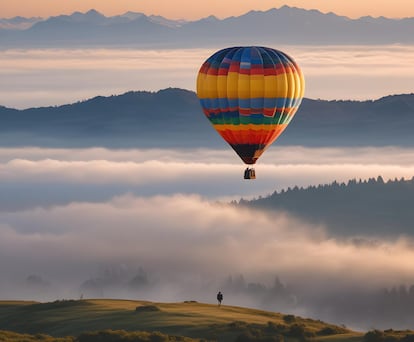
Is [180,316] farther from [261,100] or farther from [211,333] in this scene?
[261,100]

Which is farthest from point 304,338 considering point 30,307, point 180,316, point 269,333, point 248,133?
point 30,307

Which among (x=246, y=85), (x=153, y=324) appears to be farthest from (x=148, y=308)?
(x=246, y=85)

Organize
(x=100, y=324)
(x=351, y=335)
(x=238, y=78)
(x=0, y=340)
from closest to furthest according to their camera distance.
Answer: (x=0, y=340)
(x=351, y=335)
(x=100, y=324)
(x=238, y=78)

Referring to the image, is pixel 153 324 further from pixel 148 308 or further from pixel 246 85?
pixel 246 85

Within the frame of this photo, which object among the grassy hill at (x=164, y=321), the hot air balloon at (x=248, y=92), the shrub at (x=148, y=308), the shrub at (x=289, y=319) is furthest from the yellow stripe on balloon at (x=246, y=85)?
the shrub at (x=289, y=319)

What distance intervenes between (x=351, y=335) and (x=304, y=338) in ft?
16.8

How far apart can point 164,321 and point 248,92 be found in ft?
106

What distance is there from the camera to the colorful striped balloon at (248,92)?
5630 inches

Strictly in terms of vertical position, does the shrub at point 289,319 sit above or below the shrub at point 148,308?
below

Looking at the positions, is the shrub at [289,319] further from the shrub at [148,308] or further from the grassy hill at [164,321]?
the shrub at [148,308]

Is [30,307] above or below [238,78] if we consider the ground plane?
below

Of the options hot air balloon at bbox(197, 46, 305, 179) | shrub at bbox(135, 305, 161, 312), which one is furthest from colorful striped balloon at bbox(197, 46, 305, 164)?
shrub at bbox(135, 305, 161, 312)

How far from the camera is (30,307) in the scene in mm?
151750

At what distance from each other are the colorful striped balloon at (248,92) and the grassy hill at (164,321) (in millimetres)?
20403
